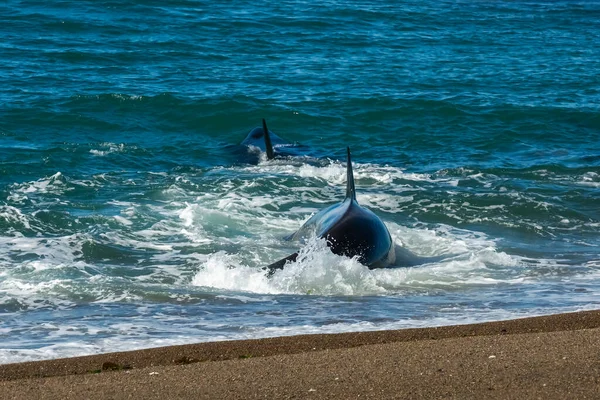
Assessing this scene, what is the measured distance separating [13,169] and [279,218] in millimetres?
5057

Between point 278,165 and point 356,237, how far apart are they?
6.32m

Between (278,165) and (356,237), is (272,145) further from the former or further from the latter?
(356,237)

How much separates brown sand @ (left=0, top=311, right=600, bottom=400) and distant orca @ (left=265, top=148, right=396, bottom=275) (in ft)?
7.80

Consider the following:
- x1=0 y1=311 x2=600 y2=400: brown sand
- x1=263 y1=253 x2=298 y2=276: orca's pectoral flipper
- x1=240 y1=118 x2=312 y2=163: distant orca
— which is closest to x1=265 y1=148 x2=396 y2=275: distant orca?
x1=263 y1=253 x2=298 y2=276: orca's pectoral flipper

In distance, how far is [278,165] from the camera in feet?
57.9

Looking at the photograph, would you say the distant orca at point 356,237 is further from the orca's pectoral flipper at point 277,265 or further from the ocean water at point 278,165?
the ocean water at point 278,165

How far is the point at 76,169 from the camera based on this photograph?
17.4 m

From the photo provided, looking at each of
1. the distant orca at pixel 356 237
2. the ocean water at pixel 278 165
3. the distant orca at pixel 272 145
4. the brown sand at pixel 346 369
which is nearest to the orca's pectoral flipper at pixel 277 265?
the distant orca at pixel 356 237

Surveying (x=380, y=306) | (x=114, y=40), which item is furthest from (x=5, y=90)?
(x=380, y=306)

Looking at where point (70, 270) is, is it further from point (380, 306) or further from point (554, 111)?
point (554, 111)

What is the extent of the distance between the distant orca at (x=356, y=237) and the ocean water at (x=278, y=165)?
176mm

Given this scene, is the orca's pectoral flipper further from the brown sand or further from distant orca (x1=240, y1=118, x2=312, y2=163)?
distant orca (x1=240, y1=118, x2=312, y2=163)

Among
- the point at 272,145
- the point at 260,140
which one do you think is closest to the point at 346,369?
the point at 272,145

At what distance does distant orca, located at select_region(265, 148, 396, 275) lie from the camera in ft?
37.3
